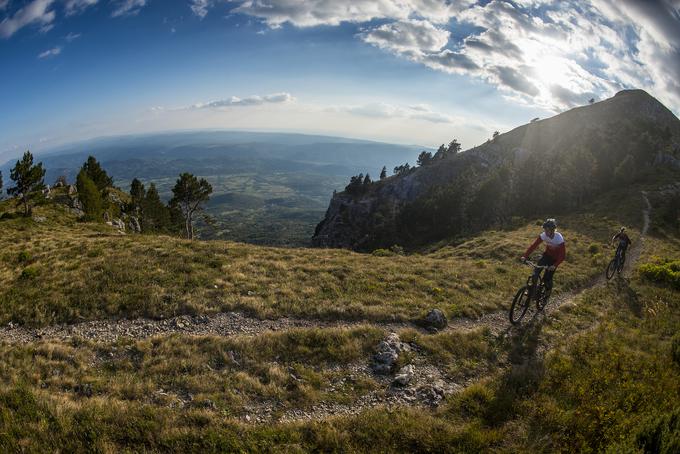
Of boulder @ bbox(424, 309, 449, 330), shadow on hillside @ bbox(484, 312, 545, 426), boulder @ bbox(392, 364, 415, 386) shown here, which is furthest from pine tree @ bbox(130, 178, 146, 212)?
shadow on hillside @ bbox(484, 312, 545, 426)

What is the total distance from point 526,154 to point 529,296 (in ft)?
358

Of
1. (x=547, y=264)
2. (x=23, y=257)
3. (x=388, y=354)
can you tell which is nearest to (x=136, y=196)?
(x=23, y=257)

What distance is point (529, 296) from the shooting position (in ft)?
50.2

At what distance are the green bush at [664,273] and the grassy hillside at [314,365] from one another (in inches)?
70.0

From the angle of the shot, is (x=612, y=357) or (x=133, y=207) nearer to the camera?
(x=612, y=357)

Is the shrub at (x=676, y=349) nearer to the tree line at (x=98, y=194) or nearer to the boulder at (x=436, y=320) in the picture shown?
the boulder at (x=436, y=320)

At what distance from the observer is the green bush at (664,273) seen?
2178 centimetres

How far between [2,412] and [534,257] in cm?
3223

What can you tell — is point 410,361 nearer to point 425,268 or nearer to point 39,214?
point 425,268

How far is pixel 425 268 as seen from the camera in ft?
74.4

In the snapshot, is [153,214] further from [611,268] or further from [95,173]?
[611,268]

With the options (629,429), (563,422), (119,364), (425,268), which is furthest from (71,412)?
(425,268)

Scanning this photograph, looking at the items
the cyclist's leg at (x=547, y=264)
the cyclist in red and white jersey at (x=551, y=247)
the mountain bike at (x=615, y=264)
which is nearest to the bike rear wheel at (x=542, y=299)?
the cyclist's leg at (x=547, y=264)

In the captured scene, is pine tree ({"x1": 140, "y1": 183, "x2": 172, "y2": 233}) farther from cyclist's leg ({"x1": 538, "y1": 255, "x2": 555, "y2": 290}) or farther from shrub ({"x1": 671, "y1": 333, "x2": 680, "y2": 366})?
shrub ({"x1": 671, "y1": 333, "x2": 680, "y2": 366})
